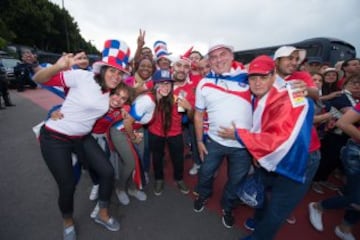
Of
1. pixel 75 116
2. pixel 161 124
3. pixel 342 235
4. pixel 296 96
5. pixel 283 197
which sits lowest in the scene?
pixel 342 235

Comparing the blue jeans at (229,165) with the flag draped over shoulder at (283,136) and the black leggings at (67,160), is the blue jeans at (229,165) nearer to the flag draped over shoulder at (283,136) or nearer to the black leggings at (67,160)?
the flag draped over shoulder at (283,136)

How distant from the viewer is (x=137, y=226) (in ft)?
8.16

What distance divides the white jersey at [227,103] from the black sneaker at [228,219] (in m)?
0.94

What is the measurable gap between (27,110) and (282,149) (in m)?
9.52

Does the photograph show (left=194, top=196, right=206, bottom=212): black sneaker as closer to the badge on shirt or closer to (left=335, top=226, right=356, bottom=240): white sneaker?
(left=335, top=226, right=356, bottom=240): white sneaker

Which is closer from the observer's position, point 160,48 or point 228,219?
point 228,219

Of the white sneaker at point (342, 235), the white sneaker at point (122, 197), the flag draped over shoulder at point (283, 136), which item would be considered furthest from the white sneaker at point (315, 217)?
the white sneaker at point (122, 197)

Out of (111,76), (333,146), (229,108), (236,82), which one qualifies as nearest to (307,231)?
(333,146)

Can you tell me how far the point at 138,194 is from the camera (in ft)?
9.98

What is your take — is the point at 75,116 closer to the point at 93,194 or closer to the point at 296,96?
the point at 93,194

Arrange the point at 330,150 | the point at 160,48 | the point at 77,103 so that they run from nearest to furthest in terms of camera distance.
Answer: the point at 77,103 → the point at 330,150 → the point at 160,48

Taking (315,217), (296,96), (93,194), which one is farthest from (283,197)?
(93,194)

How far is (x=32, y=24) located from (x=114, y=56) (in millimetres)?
33461

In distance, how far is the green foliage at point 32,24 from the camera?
22.8 m
